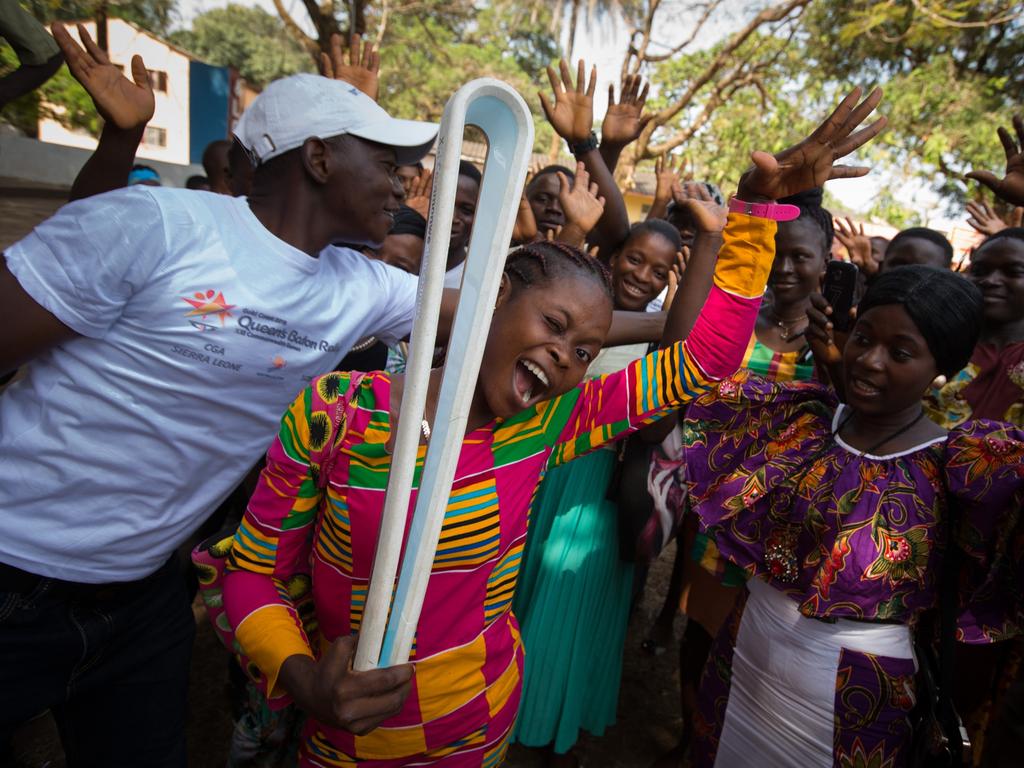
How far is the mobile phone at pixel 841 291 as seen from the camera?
2.33 metres

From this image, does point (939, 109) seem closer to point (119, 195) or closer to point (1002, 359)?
point (1002, 359)

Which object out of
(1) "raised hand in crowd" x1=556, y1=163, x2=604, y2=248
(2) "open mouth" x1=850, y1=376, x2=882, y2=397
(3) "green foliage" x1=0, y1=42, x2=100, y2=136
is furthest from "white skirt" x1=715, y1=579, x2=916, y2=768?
(3) "green foliage" x1=0, y1=42, x2=100, y2=136

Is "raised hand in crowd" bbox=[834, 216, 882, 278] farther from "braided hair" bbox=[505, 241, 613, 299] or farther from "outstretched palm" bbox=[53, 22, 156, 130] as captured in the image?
"outstretched palm" bbox=[53, 22, 156, 130]

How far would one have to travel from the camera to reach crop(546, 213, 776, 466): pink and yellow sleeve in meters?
1.42

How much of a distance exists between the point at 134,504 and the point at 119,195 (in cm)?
63

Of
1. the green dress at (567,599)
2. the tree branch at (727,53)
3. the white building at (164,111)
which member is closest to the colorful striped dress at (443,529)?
the green dress at (567,599)

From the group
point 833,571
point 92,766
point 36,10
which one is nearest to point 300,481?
point 92,766

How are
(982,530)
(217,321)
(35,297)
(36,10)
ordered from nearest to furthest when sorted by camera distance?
(35,297) < (217,321) < (982,530) < (36,10)

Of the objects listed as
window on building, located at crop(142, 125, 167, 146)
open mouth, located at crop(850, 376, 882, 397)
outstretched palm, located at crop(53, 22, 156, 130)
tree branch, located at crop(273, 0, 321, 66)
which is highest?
tree branch, located at crop(273, 0, 321, 66)

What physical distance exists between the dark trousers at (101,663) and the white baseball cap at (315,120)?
1049 millimetres

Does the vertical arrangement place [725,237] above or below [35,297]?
above

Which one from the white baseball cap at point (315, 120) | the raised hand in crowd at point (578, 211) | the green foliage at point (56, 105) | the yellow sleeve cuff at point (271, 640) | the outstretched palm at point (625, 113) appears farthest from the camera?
the green foliage at point (56, 105)

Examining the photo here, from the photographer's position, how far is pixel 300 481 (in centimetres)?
129

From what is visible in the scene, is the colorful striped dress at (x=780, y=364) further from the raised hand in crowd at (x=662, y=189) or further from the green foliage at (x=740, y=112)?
the green foliage at (x=740, y=112)
